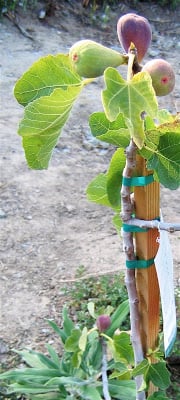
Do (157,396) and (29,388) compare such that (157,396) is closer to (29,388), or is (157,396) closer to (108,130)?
(29,388)

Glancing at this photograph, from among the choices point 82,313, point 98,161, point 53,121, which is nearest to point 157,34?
point 98,161

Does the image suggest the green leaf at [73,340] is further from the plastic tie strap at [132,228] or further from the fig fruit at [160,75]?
the fig fruit at [160,75]

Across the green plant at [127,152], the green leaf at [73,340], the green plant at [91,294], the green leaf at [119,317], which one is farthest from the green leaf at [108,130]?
the green plant at [91,294]

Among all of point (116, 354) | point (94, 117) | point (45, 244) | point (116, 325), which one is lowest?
point (45, 244)

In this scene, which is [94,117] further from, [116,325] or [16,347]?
[16,347]

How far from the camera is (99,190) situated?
1.27 meters

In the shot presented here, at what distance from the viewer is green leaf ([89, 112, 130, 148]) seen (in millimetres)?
1011

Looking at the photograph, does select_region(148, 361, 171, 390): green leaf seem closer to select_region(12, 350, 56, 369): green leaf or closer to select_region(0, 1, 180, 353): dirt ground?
select_region(12, 350, 56, 369): green leaf

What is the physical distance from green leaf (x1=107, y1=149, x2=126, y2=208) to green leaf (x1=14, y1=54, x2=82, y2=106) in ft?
0.81

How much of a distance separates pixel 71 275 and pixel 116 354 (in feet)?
3.89

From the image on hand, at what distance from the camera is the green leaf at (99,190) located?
1.26 m

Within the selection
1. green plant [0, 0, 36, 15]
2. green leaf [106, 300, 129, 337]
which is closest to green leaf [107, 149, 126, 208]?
green leaf [106, 300, 129, 337]

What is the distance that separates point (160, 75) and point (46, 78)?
0.15 m

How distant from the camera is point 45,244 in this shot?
2824 mm
